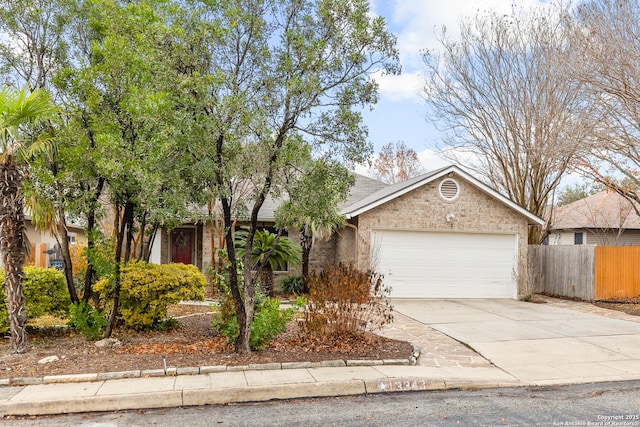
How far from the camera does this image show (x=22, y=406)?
563cm

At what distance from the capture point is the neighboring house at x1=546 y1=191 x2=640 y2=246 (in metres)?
22.8

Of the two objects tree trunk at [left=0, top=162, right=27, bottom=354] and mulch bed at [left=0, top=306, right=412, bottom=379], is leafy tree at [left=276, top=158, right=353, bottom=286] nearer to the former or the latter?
mulch bed at [left=0, top=306, right=412, bottom=379]

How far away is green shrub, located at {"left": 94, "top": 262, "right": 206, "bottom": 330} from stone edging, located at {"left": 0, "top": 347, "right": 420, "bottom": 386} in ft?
7.88

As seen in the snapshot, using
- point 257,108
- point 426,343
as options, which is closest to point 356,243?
point 426,343

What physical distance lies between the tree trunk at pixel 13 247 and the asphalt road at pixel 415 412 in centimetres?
242

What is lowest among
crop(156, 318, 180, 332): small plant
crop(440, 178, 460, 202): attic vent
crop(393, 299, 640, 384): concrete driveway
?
crop(393, 299, 640, 384): concrete driveway

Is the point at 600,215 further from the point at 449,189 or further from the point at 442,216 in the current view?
the point at 442,216

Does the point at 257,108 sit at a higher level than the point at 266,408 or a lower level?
higher

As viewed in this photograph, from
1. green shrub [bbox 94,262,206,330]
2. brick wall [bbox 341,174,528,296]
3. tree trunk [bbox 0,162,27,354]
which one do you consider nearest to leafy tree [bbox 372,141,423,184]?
brick wall [bbox 341,174,528,296]

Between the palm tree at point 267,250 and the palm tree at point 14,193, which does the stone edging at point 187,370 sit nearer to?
the palm tree at point 14,193

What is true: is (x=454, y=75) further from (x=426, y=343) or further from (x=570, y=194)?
(x=570, y=194)

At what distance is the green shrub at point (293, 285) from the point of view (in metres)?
16.4

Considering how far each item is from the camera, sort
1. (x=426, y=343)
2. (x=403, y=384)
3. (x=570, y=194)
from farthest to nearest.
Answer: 1. (x=570, y=194)
2. (x=426, y=343)
3. (x=403, y=384)

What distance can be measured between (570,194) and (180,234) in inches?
1096
